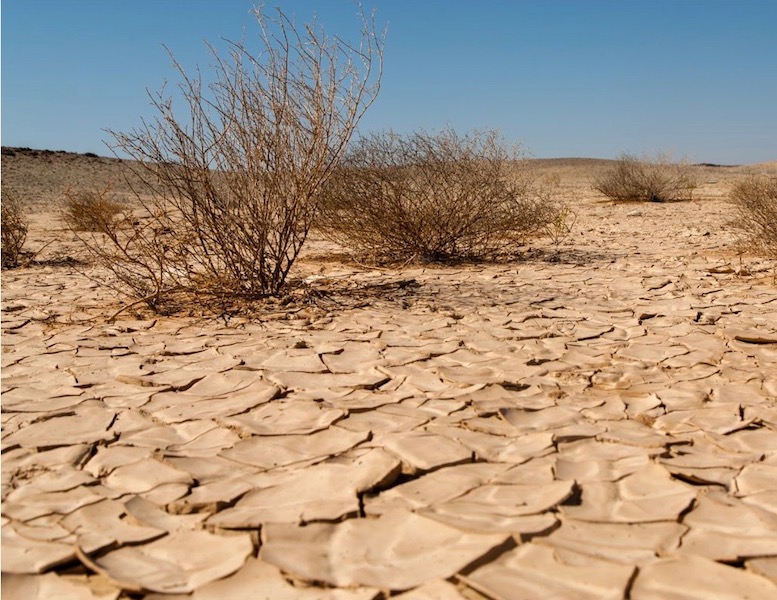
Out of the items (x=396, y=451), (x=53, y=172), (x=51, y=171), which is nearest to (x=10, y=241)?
(x=396, y=451)

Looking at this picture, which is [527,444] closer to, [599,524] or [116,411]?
[599,524]

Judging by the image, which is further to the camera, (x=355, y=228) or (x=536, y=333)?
(x=355, y=228)

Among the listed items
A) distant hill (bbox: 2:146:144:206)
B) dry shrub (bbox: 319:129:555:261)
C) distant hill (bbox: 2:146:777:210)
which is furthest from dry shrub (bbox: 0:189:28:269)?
distant hill (bbox: 2:146:144:206)

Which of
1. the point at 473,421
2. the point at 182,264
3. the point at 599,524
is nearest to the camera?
the point at 599,524

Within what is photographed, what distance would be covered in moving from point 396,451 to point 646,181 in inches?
540

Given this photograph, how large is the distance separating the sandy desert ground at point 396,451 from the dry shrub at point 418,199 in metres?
2.05

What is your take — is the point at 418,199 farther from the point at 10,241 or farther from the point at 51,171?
the point at 51,171

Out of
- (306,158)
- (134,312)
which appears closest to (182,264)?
(134,312)

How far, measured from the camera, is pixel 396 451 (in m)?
2.24

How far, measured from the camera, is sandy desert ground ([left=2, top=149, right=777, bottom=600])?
5.24 ft

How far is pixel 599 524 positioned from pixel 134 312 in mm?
3469

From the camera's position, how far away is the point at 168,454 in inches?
90.0

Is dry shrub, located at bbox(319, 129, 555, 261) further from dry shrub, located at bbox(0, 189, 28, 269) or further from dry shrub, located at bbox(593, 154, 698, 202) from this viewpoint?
dry shrub, located at bbox(593, 154, 698, 202)

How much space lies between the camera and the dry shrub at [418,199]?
21.3 feet
